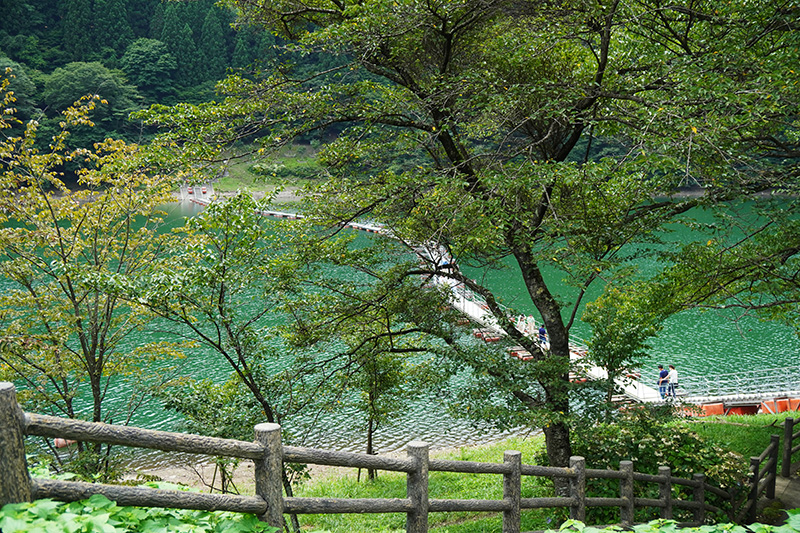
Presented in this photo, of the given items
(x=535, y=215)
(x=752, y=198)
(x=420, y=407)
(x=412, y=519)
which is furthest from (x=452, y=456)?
(x=412, y=519)

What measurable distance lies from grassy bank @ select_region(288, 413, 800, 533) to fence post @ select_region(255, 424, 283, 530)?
567 centimetres

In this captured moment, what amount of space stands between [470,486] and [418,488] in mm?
9000

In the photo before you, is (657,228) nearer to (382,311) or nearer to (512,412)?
(512,412)

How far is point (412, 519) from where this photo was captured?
4.09 meters

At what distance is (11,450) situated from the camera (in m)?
2.38

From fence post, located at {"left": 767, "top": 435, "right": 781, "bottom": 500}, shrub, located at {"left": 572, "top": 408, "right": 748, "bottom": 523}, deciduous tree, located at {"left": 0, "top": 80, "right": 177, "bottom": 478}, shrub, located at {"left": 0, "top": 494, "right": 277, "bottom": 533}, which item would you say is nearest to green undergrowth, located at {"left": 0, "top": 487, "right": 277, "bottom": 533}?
shrub, located at {"left": 0, "top": 494, "right": 277, "bottom": 533}

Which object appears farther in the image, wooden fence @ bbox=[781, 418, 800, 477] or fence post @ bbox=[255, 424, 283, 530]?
wooden fence @ bbox=[781, 418, 800, 477]

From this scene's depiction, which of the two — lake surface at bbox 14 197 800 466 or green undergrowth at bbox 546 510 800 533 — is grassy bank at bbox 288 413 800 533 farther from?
green undergrowth at bbox 546 510 800 533

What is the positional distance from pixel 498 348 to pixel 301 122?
476cm

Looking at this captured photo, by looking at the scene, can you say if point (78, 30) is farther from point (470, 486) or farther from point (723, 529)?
point (723, 529)

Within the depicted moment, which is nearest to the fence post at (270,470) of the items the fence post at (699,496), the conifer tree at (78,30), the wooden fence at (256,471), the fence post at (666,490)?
the wooden fence at (256,471)

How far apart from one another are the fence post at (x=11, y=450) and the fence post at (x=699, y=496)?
7.79 m

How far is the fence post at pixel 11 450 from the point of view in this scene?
7.73ft

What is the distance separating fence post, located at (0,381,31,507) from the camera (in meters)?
2.36
